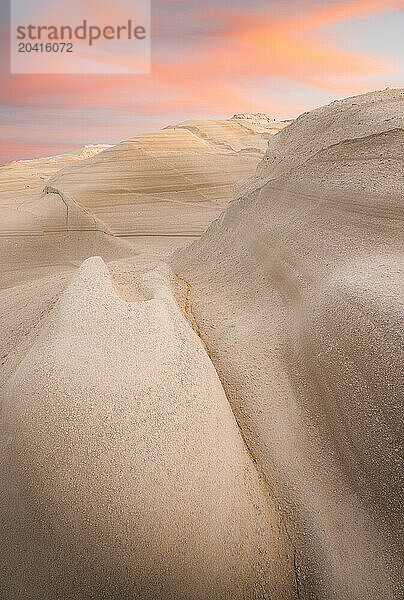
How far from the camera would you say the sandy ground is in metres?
0.94

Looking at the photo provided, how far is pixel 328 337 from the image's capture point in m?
1.32

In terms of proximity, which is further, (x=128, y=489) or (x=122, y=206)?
(x=122, y=206)

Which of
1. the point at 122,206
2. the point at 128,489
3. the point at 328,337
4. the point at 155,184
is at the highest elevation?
the point at 155,184

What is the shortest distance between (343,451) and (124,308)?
803 millimetres

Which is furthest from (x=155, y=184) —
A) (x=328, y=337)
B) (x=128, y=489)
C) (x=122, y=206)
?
(x=128, y=489)

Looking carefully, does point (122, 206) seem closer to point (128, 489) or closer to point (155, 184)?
point (155, 184)

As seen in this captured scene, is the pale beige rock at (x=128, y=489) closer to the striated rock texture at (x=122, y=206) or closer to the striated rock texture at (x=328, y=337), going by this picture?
the striated rock texture at (x=328, y=337)

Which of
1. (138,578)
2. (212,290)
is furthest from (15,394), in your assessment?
(212,290)

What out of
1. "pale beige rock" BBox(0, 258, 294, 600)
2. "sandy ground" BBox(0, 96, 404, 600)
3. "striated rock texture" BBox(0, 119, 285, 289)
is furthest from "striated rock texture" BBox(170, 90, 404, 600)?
"striated rock texture" BBox(0, 119, 285, 289)

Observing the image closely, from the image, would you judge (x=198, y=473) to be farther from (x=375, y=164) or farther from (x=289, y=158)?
(x=289, y=158)

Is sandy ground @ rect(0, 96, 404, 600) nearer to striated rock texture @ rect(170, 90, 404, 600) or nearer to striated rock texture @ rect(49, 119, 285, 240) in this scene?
striated rock texture @ rect(170, 90, 404, 600)

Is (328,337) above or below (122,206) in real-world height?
below

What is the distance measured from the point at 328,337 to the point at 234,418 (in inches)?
15.3

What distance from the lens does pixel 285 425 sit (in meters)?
1.27
